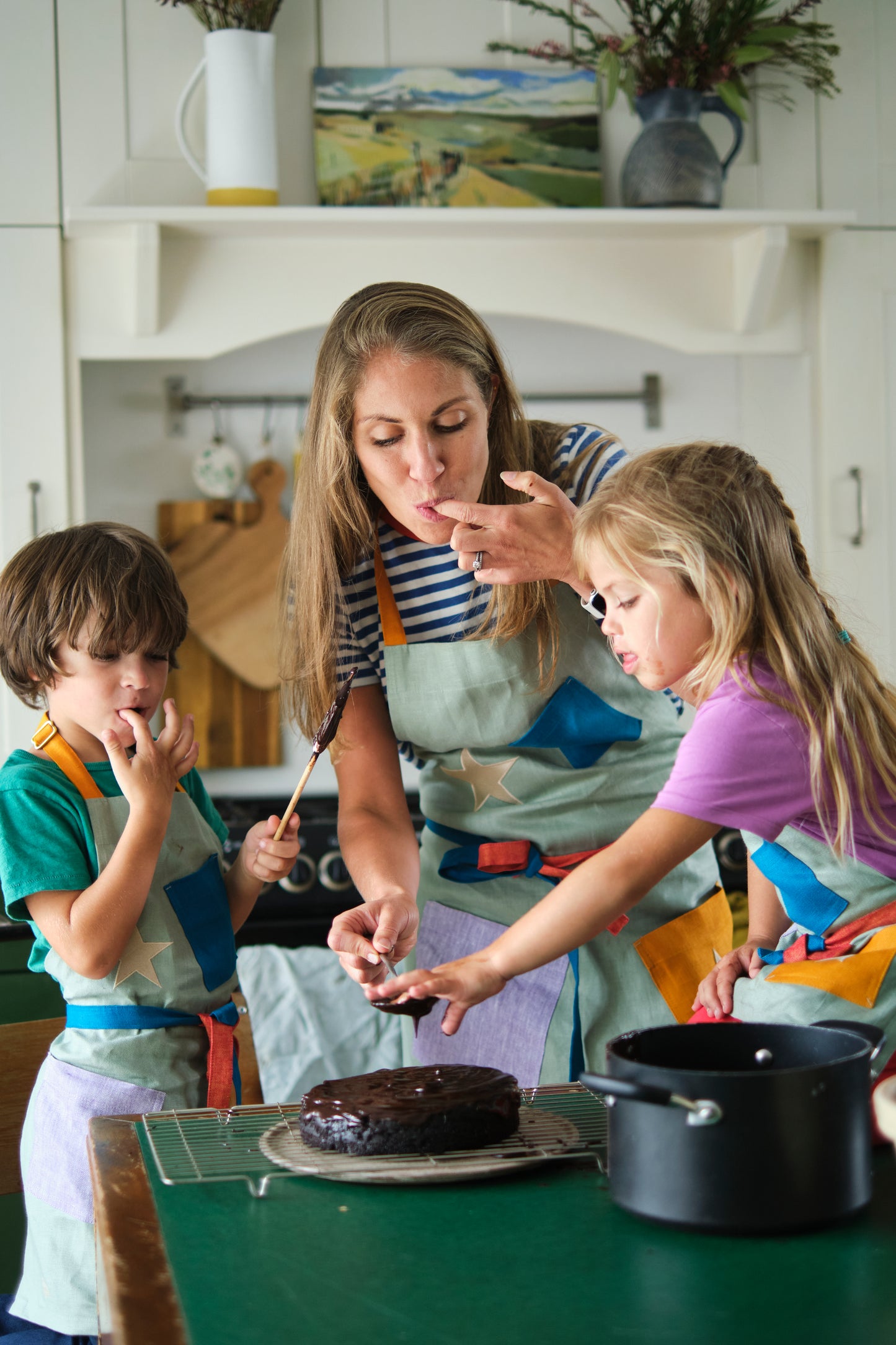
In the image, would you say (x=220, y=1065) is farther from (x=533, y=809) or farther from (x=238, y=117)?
(x=238, y=117)

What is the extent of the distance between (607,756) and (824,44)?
1828 millimetres

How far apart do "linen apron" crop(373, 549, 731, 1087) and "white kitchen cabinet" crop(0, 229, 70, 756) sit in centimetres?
118

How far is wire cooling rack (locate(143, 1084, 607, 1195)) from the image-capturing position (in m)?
Answer: 0.81

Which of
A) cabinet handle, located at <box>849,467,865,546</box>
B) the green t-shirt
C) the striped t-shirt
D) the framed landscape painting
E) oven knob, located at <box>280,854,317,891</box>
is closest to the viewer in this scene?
the green t-shirt

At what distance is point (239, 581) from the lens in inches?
105

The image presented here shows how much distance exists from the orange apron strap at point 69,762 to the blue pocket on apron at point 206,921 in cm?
12

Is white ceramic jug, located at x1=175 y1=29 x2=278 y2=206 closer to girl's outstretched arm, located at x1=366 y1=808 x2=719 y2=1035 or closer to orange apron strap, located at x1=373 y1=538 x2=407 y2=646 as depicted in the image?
orange apron strap, located at x1=373 y1=538 x2=407 y2=646

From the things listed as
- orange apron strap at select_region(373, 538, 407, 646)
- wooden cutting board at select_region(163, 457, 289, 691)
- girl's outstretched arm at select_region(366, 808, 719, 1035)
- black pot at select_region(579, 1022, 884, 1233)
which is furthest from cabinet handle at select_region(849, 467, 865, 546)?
black pot at select_region(579, 1022, 884, 1233)

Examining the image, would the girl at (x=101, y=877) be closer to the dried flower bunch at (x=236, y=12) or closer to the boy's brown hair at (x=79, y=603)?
the boy's brown hair at (x=79, y=603)

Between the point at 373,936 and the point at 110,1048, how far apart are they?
261 mm

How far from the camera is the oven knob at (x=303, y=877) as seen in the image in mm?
2289

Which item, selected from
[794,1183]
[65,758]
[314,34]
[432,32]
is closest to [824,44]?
[432,32]

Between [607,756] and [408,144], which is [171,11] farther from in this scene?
[607,756]

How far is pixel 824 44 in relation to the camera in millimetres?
2521
